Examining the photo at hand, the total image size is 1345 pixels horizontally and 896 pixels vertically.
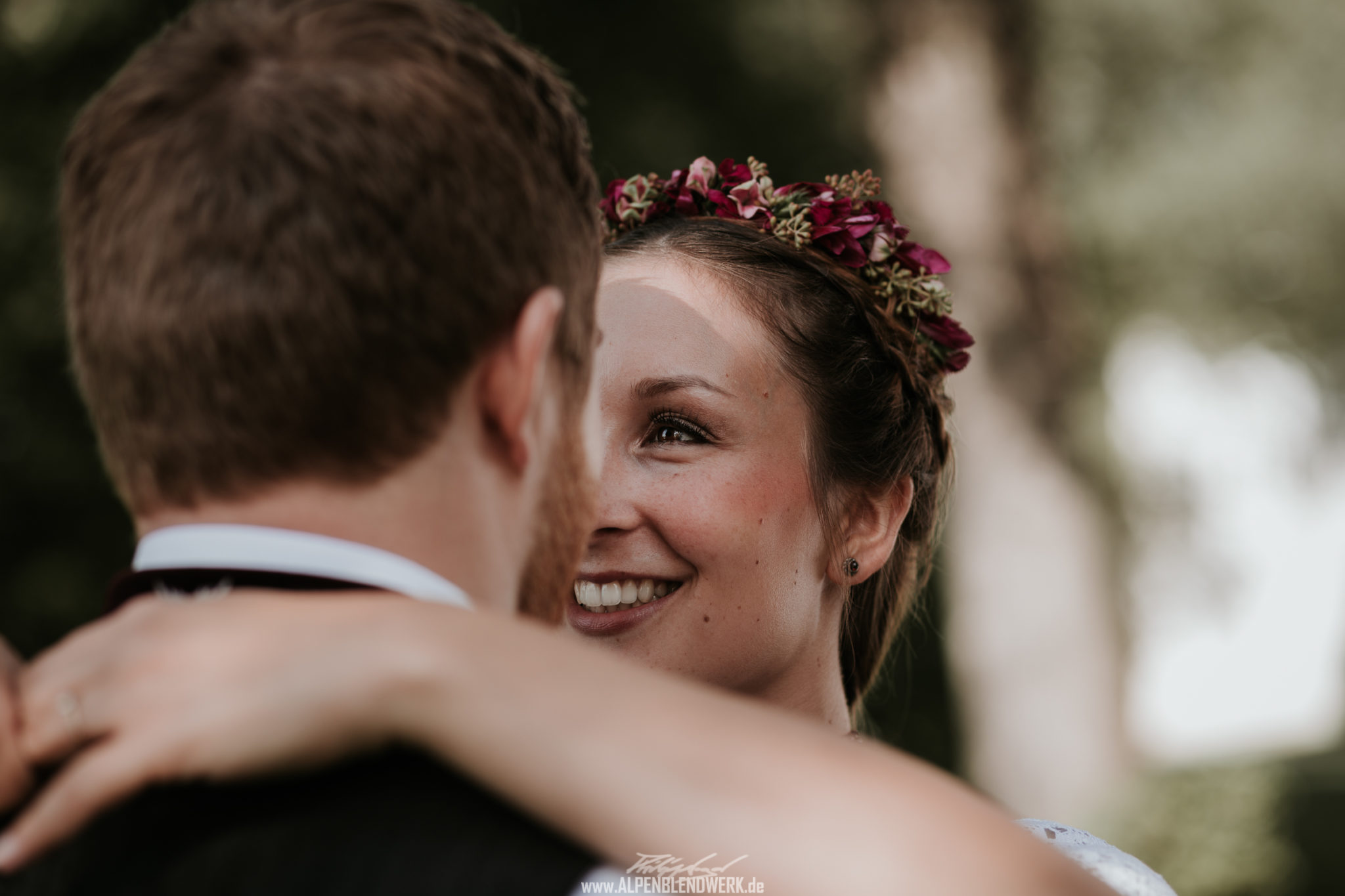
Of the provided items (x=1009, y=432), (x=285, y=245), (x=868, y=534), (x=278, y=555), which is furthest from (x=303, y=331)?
(x=1009, y=432)

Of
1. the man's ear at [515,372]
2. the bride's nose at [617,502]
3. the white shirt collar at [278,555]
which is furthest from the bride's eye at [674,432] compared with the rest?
the white shirt collar at [278,555]

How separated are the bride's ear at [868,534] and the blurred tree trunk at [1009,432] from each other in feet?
18.4

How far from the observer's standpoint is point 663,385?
3.02 meters

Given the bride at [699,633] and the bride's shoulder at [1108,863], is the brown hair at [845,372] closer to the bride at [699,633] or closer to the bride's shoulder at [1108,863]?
the bride at [699,633]

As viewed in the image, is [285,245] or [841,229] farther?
[841,229]

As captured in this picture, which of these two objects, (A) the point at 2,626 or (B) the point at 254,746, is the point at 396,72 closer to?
(B) the point at 254,746

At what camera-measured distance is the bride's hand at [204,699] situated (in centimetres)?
136

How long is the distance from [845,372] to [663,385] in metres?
0.53

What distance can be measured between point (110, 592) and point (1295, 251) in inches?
515

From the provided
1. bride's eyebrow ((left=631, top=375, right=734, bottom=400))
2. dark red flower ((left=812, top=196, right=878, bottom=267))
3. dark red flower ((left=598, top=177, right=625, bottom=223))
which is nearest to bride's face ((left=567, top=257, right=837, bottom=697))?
bride's eyebrow ((left=631, top=375, right=734, bottom=400))

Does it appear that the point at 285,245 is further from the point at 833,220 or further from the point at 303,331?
the point at 833,220

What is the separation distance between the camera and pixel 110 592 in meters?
1.59

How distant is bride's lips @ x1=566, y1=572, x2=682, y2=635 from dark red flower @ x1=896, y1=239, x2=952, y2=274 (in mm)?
1134

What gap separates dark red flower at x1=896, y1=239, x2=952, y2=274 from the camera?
3496mm
